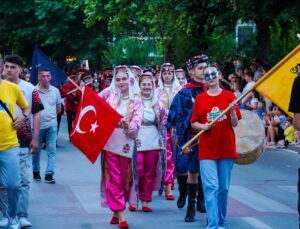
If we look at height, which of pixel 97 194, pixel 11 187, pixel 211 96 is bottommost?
pixel 97 194

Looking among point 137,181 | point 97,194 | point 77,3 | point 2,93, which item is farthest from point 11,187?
point 77,3

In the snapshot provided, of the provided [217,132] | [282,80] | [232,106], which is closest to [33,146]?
[217,132]

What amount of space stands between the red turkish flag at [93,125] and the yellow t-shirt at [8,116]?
124 cm

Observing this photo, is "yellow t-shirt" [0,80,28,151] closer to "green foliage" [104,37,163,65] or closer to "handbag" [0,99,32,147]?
"handbag" [0,99,32,147]

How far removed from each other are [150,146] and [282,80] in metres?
3.21

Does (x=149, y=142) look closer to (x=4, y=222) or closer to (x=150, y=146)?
(x=150, y=146)

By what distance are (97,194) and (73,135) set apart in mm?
2444

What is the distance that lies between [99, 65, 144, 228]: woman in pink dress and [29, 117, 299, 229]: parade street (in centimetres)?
29

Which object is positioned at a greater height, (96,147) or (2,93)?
(2,93)

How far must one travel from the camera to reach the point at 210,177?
29.3 feet

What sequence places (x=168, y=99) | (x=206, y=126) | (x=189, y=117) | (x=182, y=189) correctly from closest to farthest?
(x=206, y=126) → (x=189, y=117) → (x=182, y=189) → (x=168, y=99)

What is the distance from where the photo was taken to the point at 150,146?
11062mm

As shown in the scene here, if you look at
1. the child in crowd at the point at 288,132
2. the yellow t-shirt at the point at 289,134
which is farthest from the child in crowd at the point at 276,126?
the yellow t-shirt at the point at 289,134

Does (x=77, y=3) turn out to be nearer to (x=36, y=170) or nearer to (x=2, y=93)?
(x=36, y=170)
